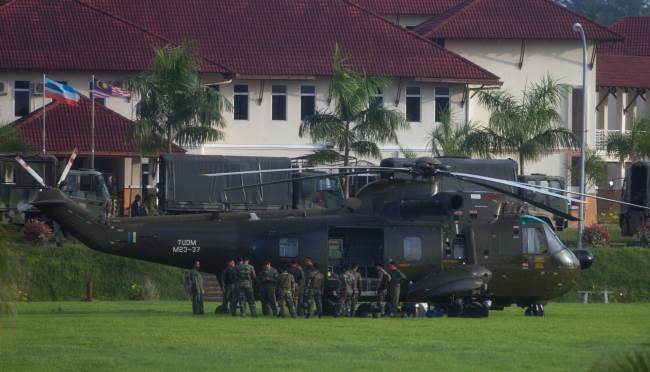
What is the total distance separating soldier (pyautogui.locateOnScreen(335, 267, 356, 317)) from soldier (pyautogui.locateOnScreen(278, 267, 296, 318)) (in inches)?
43.9

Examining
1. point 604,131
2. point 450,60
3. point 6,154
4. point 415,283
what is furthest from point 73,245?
point 604,131

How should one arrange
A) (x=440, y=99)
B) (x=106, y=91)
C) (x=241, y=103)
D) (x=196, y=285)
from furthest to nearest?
(x=440, y=99) < (x=241, y=103) < (x=106, y=91) < (x=196, y=285)

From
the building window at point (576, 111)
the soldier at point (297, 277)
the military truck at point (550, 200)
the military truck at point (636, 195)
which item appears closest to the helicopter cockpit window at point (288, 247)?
the soldier at point (297, 277)

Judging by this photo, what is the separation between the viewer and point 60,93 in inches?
2184

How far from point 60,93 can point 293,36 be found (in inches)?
668

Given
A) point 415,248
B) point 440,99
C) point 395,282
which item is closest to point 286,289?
point 395,282

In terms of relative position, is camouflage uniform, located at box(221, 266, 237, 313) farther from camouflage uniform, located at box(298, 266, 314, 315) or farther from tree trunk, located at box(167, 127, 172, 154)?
tree trunk, located at box(167, 127, 172, 154)

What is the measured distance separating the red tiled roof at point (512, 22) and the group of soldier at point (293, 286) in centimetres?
4254

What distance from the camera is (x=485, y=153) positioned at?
57719 mm

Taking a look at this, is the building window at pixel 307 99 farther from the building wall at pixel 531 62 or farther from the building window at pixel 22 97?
the building window at pixel 22 97

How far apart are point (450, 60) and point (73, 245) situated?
29.1 metres

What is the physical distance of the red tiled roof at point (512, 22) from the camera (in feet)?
241

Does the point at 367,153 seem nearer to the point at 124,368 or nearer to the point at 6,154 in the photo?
the point at 6,154

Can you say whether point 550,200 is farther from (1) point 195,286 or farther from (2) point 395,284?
(1) point 195,286
